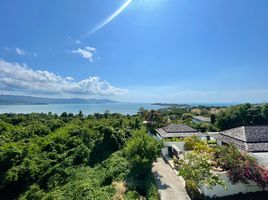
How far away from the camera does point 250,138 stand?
68.5 feet

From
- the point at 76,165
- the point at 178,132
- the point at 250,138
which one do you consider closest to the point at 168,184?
the point at 250,138

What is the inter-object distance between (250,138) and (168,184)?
9.93m

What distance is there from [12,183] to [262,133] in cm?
3063

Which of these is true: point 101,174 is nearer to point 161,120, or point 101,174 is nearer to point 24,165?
point 24,165

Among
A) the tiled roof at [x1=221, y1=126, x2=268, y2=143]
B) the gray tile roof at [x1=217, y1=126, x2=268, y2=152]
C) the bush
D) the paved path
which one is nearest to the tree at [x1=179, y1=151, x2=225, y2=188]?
the bush

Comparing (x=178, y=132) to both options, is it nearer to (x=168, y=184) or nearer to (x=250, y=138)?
(x=250, y=138)

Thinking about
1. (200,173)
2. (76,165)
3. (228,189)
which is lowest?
(76,165)

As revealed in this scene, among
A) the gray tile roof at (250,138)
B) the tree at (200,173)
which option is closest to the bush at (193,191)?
the tree at (200,173)

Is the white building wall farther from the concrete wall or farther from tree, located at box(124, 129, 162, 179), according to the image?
tree, located at box(124, 129, 162, 179)

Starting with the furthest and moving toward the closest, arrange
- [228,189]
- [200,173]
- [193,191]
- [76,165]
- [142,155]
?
1. [76,165]
2. [142,155]
3. [193,191]
4. [228,189]
5. [200,173]

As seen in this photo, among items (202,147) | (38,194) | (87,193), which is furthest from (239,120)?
(38,194)

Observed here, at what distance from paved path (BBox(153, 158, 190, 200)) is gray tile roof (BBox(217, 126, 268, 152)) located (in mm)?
7355

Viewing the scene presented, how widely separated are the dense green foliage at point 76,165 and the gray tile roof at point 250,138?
8595 mm

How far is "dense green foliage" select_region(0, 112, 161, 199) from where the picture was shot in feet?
63.4
